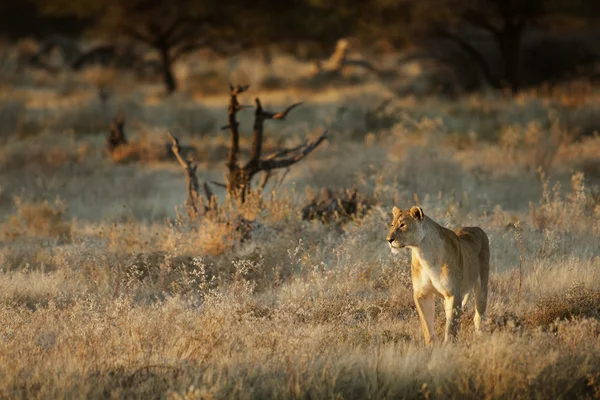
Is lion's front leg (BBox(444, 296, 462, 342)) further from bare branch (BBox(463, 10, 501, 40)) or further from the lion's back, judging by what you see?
bare branch (BBox(463, 10, 501, 40))

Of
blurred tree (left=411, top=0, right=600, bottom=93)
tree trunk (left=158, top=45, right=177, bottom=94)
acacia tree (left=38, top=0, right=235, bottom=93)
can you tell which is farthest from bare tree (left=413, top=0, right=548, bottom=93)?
tree trunk (left=158, top=45, right=177, bottom=94)

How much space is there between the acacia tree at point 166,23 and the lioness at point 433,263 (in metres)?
21.3

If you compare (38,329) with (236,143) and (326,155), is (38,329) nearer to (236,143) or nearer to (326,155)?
(236,143)

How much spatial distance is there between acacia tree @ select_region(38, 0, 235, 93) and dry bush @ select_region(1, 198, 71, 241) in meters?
15.8

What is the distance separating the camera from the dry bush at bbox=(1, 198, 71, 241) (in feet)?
35.7

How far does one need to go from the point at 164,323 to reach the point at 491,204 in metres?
6.71

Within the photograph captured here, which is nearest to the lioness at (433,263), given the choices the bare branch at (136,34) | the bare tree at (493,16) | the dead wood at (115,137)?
the dead wood at (115,137)

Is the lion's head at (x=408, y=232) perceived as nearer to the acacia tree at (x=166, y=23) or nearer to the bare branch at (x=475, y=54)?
the bare branch at (x=475, y=54)

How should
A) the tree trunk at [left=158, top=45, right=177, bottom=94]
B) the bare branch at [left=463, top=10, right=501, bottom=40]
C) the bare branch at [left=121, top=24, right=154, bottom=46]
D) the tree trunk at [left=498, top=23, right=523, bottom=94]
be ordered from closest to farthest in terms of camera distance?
the tree trunk at [left=498, top=23, right=523, bottom=94] → the bare branch at [left=463, top=10, right=501, bottom=40] → the tree trunk at [left=158, top=45, right=177, bottom=94] → the bare branch at [left=121, top=24, right=154, bottom=46]

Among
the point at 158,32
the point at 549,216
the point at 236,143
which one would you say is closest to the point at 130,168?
the point at 236,143

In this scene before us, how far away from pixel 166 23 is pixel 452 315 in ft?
76.7

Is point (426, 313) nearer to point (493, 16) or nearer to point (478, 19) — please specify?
point (478, 19)

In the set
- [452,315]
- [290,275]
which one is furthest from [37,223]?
[452,315]

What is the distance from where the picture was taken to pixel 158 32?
2834 cm
